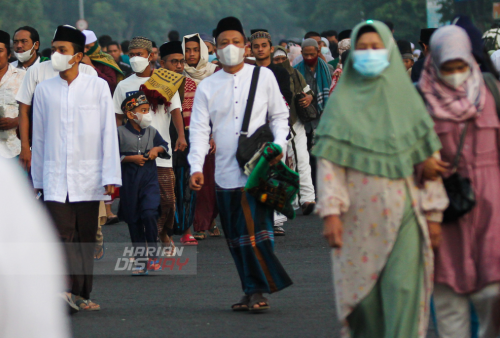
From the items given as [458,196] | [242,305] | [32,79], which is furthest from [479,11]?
[458,196]

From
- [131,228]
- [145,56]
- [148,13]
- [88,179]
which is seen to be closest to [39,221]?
[88,179]

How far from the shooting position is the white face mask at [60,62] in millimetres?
6703

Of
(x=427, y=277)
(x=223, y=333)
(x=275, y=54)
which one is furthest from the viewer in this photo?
(x=275, y=54)

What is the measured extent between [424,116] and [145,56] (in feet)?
17.5

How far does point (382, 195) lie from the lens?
443 cm

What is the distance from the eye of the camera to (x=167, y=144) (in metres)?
8.49

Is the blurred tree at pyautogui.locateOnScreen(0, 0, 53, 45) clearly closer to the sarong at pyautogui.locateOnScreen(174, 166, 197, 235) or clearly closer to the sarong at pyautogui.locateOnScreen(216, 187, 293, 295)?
the sarong at pyautogui.locateOnScreen(174, 166, 197, 235)

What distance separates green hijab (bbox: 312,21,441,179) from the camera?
4453 mm

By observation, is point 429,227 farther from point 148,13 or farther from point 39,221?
point 148,13

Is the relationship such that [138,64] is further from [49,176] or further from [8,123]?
[49,176]

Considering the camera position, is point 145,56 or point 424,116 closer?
point 424,116

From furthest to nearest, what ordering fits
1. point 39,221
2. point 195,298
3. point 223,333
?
point 195,298, point 223,333, point 39,221

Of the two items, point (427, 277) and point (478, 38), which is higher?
point (478, 38)

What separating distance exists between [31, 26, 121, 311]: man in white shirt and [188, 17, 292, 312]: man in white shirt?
→ 0.69 m
